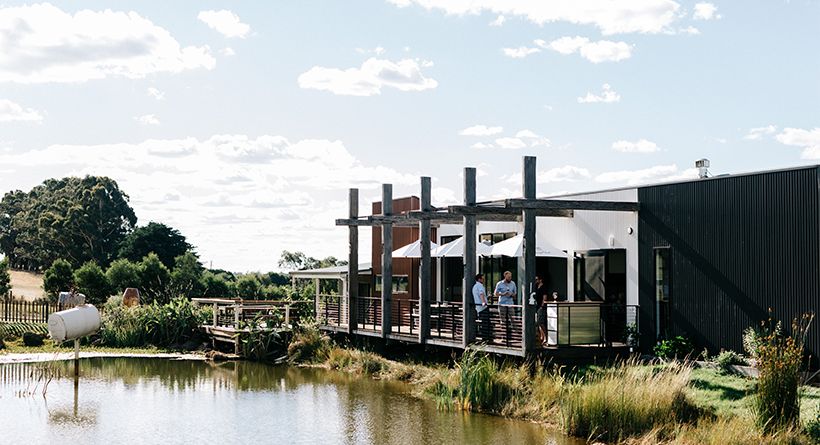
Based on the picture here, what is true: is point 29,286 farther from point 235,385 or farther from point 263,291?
point 235,385

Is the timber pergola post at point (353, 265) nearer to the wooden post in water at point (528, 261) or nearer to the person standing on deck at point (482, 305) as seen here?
the person standing on deck at point (482, 305)

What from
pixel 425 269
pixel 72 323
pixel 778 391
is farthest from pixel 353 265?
pixel 778 391

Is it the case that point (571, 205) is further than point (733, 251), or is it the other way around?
point (571, 205)

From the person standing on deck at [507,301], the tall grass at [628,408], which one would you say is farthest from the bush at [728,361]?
the person standing on deck at [507,301]

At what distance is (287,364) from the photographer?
21625mm

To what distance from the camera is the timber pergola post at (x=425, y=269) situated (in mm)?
17750

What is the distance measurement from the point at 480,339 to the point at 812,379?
6.22 metres

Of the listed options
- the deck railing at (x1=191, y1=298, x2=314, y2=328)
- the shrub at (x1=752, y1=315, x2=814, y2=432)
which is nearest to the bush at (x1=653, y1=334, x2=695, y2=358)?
the shrub at (x1=752, y1=315, x2=814, y2=432)

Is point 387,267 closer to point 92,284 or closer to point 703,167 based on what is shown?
point 703,167

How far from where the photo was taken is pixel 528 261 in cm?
1497

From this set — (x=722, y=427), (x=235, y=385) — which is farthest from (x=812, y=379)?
(x=235, y=385)

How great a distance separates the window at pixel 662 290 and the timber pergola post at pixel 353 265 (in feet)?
28.0

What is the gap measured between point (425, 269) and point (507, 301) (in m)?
2.61

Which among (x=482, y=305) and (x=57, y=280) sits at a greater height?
(x=57, y=280)
